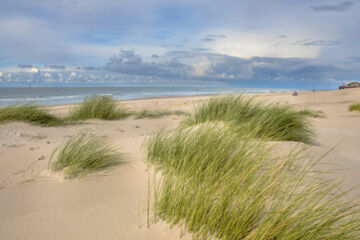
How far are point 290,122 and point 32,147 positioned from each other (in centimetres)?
452

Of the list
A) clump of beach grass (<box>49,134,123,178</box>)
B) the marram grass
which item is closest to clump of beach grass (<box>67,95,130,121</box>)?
clump of beach grass (<box>49,134,123,178</box>)

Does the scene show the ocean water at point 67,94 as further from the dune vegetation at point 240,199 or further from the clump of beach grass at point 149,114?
the dune vegetation at point 240,199

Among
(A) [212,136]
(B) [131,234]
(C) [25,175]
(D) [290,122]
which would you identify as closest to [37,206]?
(C) [25,175]

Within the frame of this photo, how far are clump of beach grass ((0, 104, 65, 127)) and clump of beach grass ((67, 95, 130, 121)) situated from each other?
2.75 feet

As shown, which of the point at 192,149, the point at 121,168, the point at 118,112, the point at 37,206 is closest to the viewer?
the point at 37,206

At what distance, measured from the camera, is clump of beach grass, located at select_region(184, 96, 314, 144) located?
3.93 m

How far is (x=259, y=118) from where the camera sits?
3.99 metres

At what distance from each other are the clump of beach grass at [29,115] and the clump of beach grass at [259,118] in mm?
3795

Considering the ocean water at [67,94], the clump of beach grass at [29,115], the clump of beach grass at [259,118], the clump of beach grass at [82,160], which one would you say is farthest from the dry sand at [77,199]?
the ocean water at [67,94]

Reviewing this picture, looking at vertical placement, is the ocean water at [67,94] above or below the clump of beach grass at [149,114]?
above

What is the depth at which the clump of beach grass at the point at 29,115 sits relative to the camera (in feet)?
20.9

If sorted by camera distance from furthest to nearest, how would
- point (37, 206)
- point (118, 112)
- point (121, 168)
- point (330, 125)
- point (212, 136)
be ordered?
point (118, 112)
point (330, 125)
point (121, 168)
point (212, 136)
point (37, 206)

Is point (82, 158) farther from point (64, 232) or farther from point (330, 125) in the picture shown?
point (330, 125)

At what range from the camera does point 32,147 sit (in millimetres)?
4348
